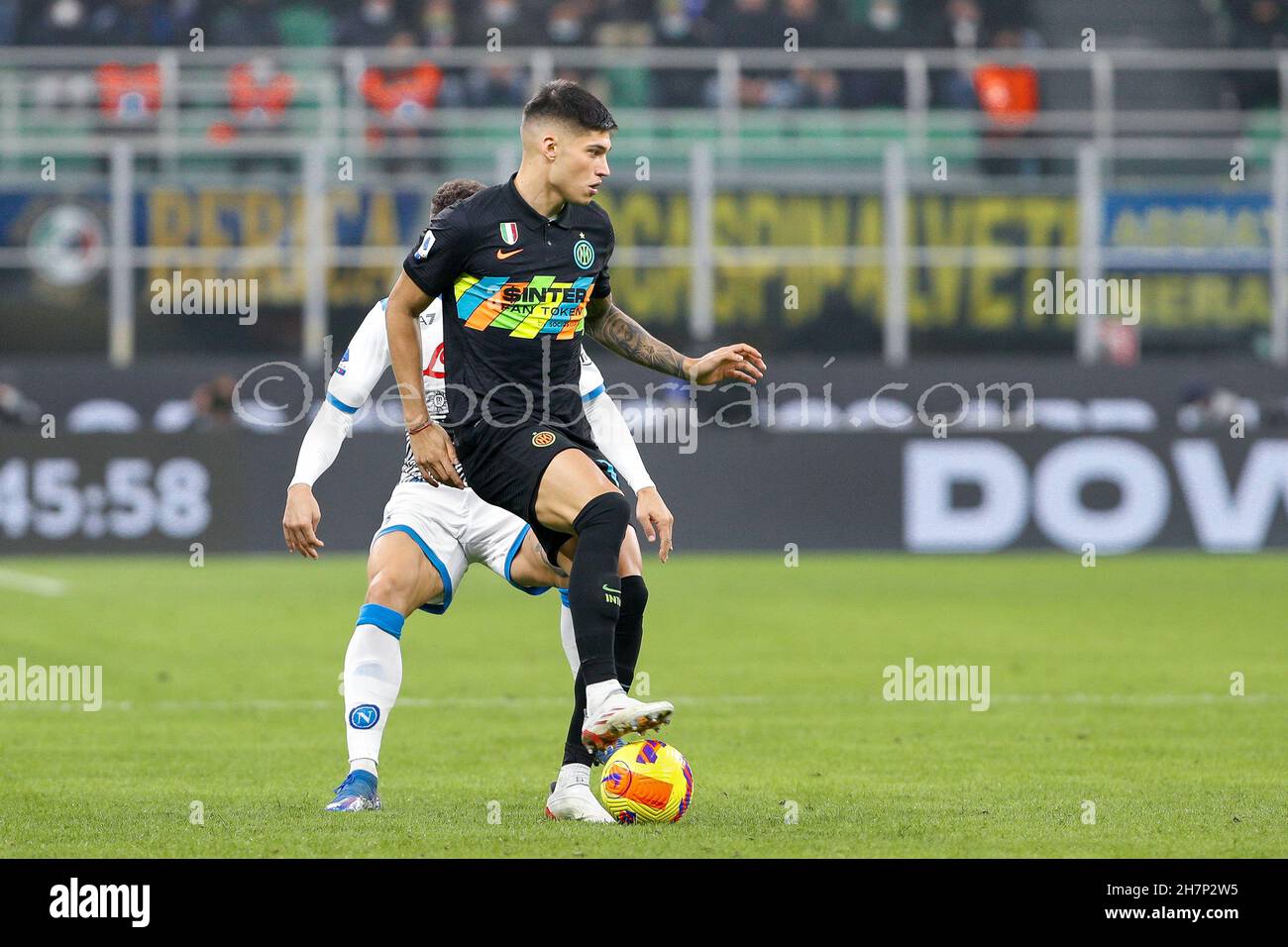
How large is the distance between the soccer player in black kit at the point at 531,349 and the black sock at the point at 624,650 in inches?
9.9

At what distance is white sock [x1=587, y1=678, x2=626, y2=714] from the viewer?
5676 mm

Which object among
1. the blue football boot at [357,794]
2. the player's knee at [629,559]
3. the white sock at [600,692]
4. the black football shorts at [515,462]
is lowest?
the blue football boot at [357,794]

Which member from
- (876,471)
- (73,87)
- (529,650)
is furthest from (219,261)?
(529,650)

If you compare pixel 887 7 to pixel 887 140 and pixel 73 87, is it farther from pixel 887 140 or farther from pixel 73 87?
pixel 73 87

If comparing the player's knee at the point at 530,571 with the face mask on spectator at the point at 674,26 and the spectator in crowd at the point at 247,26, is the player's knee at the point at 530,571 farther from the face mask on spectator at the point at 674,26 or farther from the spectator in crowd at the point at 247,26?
the face mask on spectator at the point at 674,26

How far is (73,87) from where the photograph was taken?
2062cm

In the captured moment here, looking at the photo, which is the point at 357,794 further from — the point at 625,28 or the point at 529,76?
the point at 625,28

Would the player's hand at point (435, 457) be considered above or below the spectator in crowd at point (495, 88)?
below

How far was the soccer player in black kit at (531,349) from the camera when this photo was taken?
595 centimetres

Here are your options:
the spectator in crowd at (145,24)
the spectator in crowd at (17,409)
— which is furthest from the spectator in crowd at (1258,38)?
the spectator in crowd at (17,409)

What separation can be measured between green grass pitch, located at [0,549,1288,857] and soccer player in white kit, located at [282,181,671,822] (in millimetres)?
215

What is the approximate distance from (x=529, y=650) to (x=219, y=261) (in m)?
8.68

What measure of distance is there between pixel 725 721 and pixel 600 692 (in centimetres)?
314

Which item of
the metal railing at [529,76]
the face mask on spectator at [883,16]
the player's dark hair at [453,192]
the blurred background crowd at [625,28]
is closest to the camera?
the player's dark hair at [453,192]
